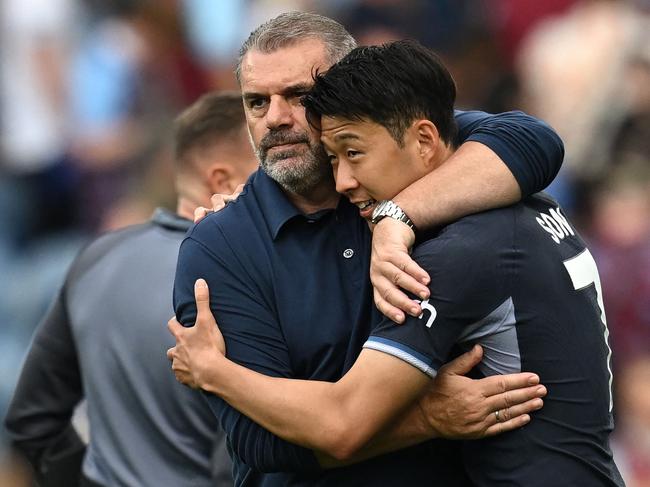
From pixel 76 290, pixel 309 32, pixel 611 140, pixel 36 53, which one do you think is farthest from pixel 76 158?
pixel 309 32

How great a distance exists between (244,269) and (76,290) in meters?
1.54

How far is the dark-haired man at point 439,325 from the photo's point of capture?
3.73 metres

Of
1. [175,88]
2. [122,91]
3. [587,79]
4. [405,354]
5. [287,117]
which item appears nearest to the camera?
[405,354]

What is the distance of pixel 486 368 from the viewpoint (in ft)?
12.7

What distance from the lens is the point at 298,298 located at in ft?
13.2

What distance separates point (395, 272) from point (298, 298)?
1.25 ft

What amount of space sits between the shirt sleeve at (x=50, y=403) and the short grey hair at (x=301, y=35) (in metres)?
1.66

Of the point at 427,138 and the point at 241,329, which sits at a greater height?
the point at 427,138

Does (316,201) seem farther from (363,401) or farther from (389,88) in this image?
(363,401)

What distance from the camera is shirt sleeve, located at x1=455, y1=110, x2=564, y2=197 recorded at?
3.95 meters

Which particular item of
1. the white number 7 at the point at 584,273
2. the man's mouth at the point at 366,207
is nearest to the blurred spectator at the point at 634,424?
the white number 7 at the point at 584,273

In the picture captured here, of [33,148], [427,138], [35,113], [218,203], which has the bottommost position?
[33,148]

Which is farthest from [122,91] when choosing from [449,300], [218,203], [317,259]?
[449,300]

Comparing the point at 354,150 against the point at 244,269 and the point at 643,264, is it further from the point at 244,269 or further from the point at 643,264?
the point at 643,264
